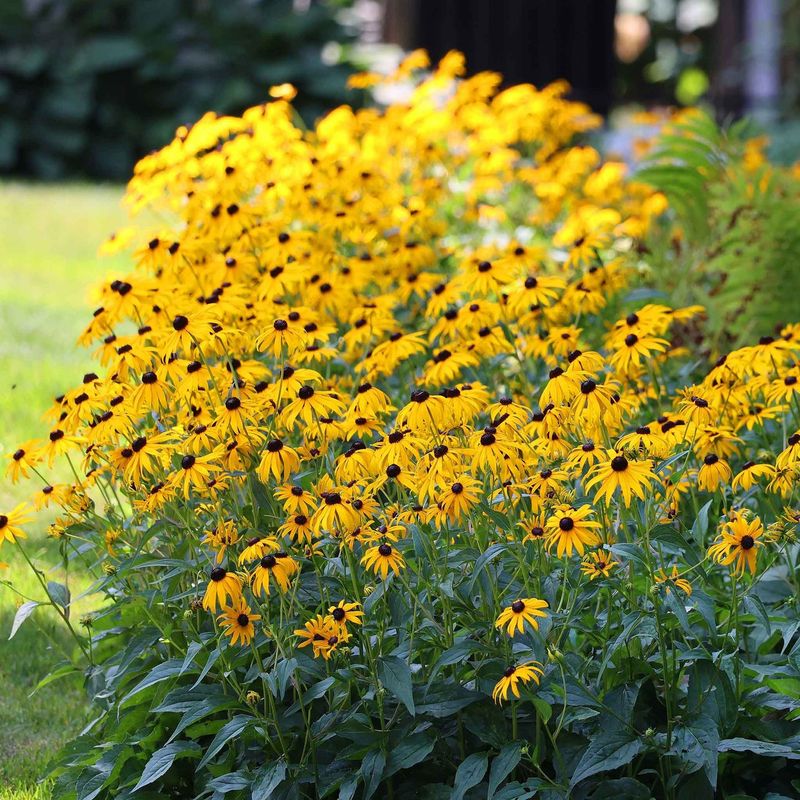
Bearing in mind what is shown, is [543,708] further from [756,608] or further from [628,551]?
[756,608]

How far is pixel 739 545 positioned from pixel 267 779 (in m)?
1.02

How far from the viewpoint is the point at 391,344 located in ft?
10.9

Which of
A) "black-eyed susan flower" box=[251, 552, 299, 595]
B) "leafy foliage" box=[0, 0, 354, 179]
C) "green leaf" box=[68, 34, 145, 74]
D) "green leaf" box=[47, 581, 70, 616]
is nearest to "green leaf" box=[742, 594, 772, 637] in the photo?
"black-eyed susan flower" box=[251, 552, 299, 595]

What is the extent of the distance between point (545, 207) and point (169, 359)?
298 centimetres

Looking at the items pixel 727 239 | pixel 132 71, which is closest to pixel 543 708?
pixel 727 239

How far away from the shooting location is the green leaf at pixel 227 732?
2688mm

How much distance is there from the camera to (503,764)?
2594 mm

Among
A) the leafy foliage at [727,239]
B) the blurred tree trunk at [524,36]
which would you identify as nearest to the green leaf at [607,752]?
the leafy foliage at [727,239]

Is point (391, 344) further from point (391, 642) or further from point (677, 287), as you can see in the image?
point (677, 287)

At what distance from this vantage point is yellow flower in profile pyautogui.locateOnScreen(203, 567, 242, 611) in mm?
2568

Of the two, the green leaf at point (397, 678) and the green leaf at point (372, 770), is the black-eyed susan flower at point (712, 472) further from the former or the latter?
the green leaf at point (372, 770)

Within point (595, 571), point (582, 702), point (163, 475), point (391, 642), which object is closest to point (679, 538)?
point (595, 571)

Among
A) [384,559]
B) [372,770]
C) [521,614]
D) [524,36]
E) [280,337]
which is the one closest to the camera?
[521,614]

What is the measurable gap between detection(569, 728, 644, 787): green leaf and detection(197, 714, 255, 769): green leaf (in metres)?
0.65
